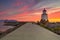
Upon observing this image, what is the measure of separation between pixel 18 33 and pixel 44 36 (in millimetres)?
→ 744

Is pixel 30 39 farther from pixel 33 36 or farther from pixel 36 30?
pixel 36 30

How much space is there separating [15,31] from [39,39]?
75cm

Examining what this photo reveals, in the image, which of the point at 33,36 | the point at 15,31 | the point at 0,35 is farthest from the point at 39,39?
the point at 0,35

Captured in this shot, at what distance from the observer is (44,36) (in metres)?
4.26

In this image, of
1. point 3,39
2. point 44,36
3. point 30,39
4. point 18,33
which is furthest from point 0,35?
point 44,36

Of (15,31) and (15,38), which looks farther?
(15,31)

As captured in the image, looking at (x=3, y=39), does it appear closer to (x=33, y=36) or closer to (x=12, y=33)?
(x=12, y=33)

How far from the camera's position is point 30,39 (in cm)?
409

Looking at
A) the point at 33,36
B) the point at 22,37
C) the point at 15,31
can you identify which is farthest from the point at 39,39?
the point at 15,31

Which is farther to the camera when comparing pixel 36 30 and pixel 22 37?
pixel 36 30

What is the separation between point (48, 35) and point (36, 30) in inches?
15.1

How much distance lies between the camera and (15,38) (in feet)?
13.3

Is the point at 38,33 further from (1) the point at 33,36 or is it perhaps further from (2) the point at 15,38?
(2) the point at 15,38

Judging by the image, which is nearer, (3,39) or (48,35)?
(3,39)
